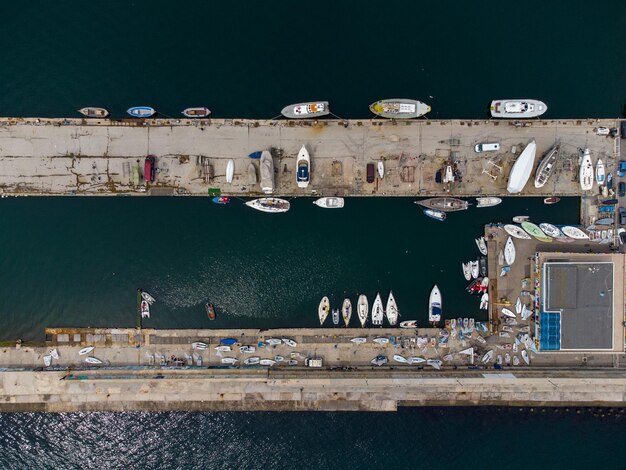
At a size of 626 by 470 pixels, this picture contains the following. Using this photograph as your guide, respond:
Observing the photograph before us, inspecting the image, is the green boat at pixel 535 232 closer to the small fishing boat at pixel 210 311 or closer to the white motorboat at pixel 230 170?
the white motorboat at pixel 230 170

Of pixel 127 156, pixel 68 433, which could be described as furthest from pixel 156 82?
pixel 68 433

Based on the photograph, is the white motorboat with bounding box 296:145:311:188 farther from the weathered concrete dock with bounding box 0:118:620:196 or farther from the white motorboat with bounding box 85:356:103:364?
the white motorboat with bounding box 85:356:103:364

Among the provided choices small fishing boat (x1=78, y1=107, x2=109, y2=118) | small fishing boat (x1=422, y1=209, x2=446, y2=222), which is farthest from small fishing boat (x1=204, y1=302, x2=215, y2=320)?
small fishing boat (x1=422, y1=209, x2=446, y2=222)

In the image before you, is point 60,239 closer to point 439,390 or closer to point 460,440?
point 439,390

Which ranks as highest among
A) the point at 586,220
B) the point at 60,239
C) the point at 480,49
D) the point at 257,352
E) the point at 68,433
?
the point at 480,49

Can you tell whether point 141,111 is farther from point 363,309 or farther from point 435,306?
point 435,306

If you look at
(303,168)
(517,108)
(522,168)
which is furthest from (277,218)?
(517,108)

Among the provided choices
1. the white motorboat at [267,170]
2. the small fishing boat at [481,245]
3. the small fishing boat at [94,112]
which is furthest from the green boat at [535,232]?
the small fishing boat at [94,112]
